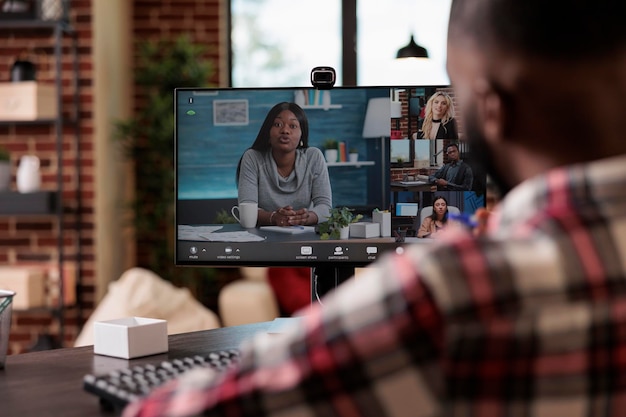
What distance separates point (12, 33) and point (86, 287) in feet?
4.08

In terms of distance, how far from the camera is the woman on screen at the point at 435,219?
1629mm

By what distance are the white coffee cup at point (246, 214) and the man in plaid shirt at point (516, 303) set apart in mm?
1028

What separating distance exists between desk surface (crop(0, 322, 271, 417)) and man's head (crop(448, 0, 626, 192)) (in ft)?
2.23

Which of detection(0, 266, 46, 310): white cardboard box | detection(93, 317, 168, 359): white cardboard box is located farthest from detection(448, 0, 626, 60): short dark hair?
detection(0, 266, 46, 310): white cardboard box

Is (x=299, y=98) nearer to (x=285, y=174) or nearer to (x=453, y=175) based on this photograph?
(x=285, y=174)

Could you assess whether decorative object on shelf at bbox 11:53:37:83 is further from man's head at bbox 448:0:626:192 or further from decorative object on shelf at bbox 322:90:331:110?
man's head at bbox 448:0:626:192

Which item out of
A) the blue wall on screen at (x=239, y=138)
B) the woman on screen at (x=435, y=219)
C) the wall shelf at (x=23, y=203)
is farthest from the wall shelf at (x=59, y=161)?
the woman on screen at (x=435, y=219)

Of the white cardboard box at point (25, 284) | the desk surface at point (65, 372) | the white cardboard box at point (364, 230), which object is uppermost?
the white cardboard box at point (364, 230)

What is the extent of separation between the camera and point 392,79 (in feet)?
15.8

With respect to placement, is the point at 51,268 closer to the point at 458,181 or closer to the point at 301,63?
the point at 301,63

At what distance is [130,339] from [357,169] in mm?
505

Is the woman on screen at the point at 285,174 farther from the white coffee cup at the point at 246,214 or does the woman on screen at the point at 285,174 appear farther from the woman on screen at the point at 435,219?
the woman on screen at the point at 435,219

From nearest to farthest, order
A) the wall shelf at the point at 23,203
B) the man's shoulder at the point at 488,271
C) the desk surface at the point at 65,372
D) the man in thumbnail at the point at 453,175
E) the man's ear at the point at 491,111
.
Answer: the man's shoulder at the point at 488,271
the man's ear at the point at 491,111
the desk surface at the point at 65,372
the man in thumbnail at the point at 453,175
the wall shelf at the point at 23,203

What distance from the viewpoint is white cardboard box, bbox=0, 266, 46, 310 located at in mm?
3916
